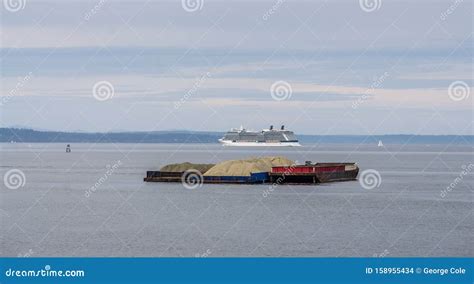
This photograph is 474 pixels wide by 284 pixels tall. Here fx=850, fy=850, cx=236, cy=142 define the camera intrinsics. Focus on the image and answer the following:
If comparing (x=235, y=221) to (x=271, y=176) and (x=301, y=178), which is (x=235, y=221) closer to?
(x=301, y=178)

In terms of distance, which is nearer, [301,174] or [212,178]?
[301,174]

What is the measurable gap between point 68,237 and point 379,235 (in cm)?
1804

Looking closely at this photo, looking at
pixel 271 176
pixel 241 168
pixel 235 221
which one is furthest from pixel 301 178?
pixel 235 221

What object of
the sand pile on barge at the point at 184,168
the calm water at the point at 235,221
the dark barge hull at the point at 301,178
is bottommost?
the calm water at the point at 235,221

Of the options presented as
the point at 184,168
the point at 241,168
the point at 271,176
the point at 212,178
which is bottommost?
the point at 271,176

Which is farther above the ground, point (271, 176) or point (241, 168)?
point (241, 168)

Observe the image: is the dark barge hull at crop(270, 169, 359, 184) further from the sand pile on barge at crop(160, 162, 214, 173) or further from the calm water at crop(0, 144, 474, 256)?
the sand pile on barge at crop(160, 162, 214, 173)

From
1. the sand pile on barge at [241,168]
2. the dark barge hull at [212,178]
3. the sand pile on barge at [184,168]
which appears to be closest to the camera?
the dark barge hull at [212,178]

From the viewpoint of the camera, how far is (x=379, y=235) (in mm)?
50000

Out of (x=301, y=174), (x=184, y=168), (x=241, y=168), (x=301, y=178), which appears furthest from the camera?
(x=184, y=168)

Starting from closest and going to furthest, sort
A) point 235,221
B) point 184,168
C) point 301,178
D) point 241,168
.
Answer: point 235,221, point 301,178, point 241,168, point 184,168

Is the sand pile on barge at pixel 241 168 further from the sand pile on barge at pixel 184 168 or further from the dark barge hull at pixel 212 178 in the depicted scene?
the sand pile on barge at pixel 184 168

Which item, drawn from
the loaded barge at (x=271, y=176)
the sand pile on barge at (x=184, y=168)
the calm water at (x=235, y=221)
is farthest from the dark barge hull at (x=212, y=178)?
the calm water at (x=235, y=221)
